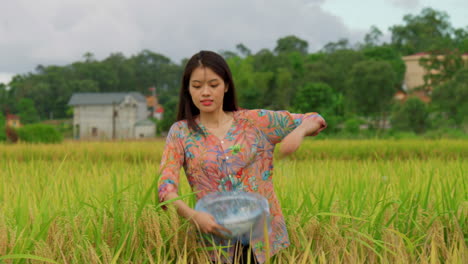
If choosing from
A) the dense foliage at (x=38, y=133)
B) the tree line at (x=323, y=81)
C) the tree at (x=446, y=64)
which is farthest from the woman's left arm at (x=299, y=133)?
the tree at (x=446, y=64)

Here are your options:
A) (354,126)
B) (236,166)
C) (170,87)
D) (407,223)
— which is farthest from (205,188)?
(170,87)

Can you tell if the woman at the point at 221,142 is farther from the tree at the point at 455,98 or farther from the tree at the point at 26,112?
the tree at the point at 26,112

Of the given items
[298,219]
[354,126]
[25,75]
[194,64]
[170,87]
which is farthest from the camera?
[170,87]

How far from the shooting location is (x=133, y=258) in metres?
1.73

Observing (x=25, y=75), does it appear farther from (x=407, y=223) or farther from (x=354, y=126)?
(x=407, y=223)

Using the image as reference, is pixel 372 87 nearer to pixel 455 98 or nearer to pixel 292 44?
pixel 455 98

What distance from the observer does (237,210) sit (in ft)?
4.49

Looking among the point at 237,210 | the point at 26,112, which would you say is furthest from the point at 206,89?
the point at 26,112

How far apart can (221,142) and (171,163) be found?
200 millimetres

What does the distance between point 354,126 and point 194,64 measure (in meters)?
17.0

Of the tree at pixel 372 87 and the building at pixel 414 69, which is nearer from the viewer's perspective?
the tree at pixel 372 87

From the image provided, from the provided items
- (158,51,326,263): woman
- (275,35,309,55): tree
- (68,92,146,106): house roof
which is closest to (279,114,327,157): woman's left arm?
(158,51,326,263): woman

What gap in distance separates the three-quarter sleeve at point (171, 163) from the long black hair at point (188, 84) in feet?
0.22

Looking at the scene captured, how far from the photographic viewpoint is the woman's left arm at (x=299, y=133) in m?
1.42
